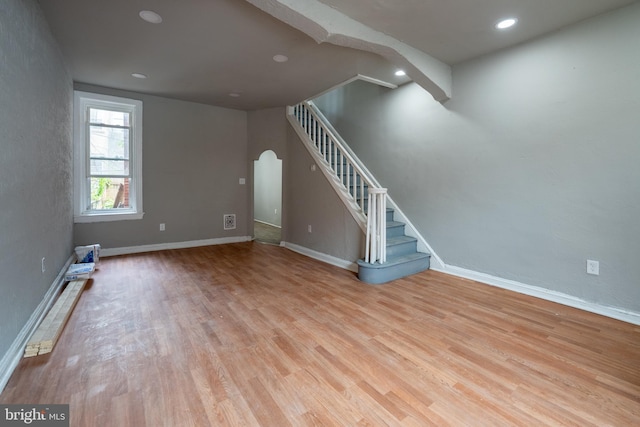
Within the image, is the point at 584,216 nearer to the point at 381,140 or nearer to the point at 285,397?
the point at 381,140

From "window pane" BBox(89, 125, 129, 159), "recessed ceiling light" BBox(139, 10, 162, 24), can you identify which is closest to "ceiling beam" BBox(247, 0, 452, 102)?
"recessed ceiling light" BBox(139, 10, 162, 24)

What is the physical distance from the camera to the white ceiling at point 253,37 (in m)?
2.25

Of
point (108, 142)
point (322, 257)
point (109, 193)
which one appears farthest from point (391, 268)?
point (108, 142)

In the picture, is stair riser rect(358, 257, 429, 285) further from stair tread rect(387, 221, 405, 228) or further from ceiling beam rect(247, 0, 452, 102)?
ceiling beam rect(247, 0, 452, 102)

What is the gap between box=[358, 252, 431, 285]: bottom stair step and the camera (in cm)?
327

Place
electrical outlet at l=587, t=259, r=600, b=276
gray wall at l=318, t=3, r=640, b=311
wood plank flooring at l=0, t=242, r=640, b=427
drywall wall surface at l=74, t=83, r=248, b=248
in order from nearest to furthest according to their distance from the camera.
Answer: wood plank flooring at l=0, t=242, r=640, b=427, gray wall at l=318, t=3, r=640, b=311, electrical outlet at l=587, t=259, r=600, b=276, drywall wall surface at l=74, t=83, r=248, b=248

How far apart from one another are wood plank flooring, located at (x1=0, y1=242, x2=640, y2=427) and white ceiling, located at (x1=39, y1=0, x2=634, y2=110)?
2.52 m

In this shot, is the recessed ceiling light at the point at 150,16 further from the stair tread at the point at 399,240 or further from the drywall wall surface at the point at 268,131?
the stair tread at the point at 399,240

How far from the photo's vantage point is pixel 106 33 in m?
2.66

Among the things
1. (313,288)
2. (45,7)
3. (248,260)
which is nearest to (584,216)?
(313,288)

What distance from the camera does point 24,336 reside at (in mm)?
1884

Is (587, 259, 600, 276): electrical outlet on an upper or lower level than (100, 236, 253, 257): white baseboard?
upper

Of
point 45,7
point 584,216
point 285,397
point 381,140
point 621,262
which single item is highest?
point 45,7

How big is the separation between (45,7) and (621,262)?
5205mm
